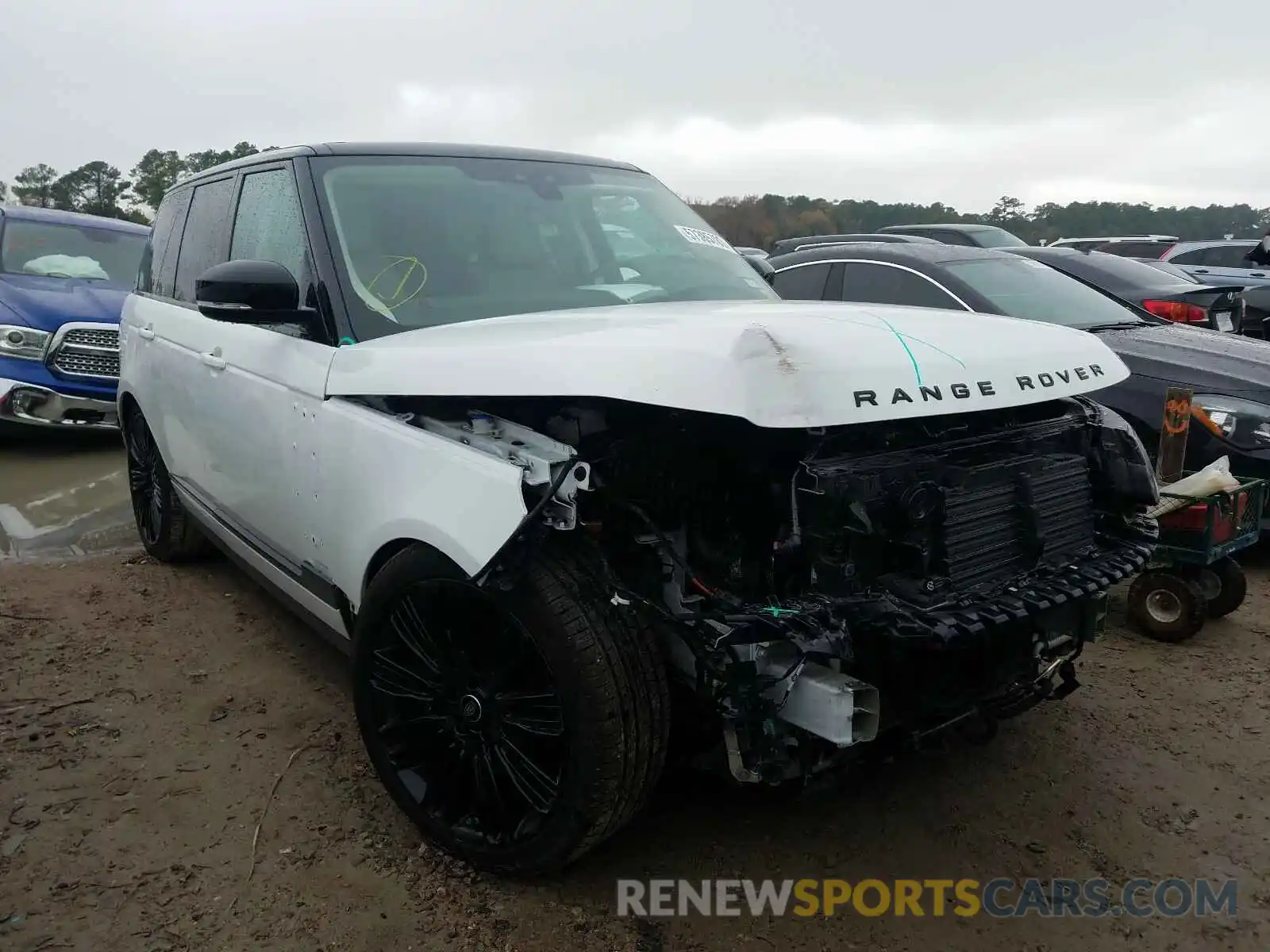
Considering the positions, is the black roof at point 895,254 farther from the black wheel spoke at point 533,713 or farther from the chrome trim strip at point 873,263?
the black wheel spoke at point 533,713

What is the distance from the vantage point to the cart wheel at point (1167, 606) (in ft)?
13.3

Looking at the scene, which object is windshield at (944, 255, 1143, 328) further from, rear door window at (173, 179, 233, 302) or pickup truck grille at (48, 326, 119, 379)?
pickup truck grille at (48, 326, 119, 379)

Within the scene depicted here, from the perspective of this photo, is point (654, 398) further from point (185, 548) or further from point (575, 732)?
point (185, 548)

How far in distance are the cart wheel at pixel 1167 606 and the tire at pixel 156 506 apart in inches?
170

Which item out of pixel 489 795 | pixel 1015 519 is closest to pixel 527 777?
pixel 489 795

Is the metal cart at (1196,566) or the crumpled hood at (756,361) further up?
the crumpled hood at (756,361)

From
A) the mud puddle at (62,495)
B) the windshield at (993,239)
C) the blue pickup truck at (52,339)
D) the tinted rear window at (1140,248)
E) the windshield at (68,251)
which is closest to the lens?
the mud puddle at (62,495)

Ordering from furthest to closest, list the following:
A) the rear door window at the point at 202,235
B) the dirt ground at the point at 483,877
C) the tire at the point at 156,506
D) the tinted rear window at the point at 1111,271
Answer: the tinted rear window at the point at 1111,271
the tire at the point at 156,506
the rear door window at the point at 202,235
the dirt ground at the point at 483,877

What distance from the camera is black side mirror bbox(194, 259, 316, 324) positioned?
109 inches

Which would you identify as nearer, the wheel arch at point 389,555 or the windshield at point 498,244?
the wheel arch at point 389,555

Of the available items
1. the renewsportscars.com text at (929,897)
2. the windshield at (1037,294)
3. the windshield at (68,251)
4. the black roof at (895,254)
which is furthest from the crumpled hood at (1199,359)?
the windshield at (68,251)

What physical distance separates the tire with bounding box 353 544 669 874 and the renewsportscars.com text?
0.30m

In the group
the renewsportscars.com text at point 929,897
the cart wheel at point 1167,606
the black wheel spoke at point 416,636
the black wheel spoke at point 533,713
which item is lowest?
the renewsportscars.com text at point 929,897

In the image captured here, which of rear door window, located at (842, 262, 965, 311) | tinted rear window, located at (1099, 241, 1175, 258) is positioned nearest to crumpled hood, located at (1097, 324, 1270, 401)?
rear door window, located at (842, 262, 965, 311)
